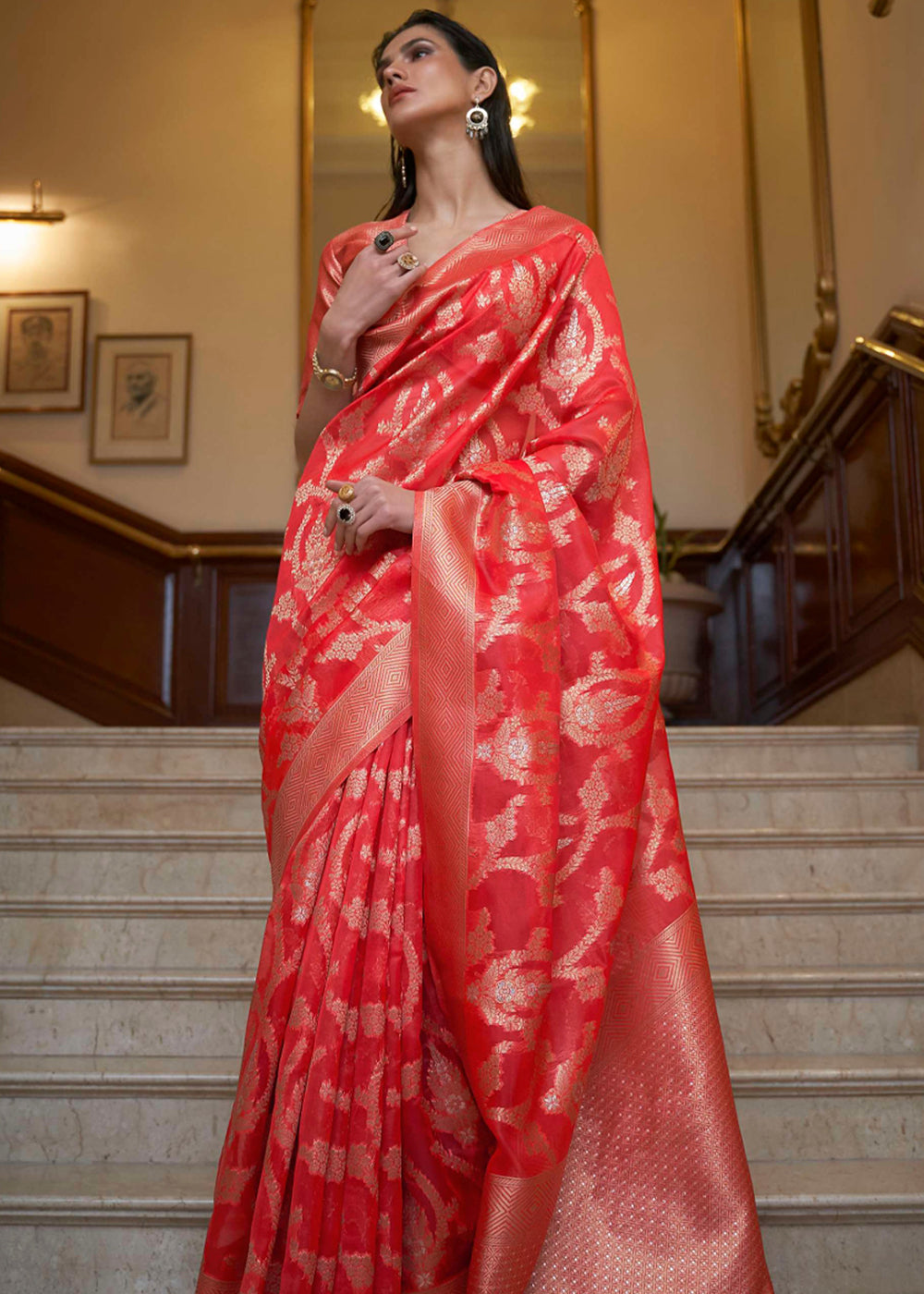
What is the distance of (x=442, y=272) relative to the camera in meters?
1.65

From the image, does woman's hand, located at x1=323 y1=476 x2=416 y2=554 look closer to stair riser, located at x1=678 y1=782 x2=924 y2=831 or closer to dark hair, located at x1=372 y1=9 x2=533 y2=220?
dark hair, located at x1=372 y1=9 x2=533 y2=220

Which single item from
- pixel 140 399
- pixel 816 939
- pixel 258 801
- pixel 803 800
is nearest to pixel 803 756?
pixel 803 800

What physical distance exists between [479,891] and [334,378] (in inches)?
27.2

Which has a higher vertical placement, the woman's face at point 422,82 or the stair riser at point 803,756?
the woman's face at point 422,82

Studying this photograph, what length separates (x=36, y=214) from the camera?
5566 mm

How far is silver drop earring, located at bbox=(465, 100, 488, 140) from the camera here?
178 cm

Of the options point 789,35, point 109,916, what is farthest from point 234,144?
point 109,916

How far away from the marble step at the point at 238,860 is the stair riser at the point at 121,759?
24.8 inches

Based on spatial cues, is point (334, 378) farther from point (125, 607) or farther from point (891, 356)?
point (125, 607)

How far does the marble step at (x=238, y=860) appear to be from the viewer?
273 cm

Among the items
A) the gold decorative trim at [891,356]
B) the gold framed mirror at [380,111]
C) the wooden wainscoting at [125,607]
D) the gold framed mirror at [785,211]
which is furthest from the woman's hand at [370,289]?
the gold framed mirror at [380,111]

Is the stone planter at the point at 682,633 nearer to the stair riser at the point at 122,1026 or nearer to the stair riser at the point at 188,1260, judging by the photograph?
the stair riser at the point at 122,1026

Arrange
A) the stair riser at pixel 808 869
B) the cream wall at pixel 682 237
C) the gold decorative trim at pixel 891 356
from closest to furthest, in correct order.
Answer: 1. the stair riser at pixel 808 869
2. the gold decorative trim at pixel 891 356
3. the cream wall at pixel 682 237

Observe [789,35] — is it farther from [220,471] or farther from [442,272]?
[442,272]
